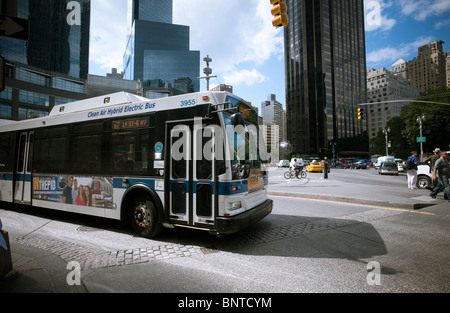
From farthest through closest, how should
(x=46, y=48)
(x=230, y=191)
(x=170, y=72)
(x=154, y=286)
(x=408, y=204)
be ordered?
1. (x=170, y=72)
2. (x=46, y=48)
3. (x=408, y=204)
4. (x=230, y=191)
5. (x=154, y=286)

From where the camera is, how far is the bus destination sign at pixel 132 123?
Answer: 16.6 feet

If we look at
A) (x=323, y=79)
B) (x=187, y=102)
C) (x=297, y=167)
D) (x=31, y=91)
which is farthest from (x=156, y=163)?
(x=323, y=79)

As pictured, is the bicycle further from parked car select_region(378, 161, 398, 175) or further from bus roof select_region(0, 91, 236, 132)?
bus roof select_region(0, 91, 236, 132)

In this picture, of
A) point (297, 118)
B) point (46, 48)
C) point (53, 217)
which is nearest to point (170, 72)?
point (46, 48)

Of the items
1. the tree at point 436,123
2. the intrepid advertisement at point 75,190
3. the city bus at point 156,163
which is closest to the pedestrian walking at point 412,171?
the city bus at point 156,163

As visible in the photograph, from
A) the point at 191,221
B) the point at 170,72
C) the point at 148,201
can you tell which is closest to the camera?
the point at 191,221

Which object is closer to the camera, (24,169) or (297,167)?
(24,169)

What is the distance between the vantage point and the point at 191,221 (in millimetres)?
4375

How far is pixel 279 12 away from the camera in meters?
7.38

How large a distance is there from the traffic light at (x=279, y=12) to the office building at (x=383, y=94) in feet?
509

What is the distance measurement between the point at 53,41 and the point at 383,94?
17193 centimetres

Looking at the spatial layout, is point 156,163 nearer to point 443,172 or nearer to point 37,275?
point 37,275
